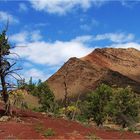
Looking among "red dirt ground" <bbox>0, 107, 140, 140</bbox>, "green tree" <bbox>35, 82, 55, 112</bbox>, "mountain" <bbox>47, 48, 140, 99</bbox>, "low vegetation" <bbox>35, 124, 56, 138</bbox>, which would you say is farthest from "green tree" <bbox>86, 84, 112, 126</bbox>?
"mountain" <bbox>47, 48, 140, 99</bbox>

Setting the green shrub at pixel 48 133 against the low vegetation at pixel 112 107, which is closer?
the green shrub at pixel 48 133

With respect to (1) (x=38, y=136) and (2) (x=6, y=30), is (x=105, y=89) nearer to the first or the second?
(2) (x=6, y=30)

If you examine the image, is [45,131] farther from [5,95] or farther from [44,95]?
[44,95]

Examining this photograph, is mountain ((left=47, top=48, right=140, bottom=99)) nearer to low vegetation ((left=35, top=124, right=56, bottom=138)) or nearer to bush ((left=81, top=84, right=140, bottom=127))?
bush ((left=81, top=84, right=140, bottom=127))

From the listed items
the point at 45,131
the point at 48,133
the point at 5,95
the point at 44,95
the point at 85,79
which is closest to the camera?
the point at 48,133

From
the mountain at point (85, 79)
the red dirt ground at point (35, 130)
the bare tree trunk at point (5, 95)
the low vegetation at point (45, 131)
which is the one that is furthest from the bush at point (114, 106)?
the mountain at point (85, 79)

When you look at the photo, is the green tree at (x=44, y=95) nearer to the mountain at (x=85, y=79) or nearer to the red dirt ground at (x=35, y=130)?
the red dirt ground at (x=35, y=130)

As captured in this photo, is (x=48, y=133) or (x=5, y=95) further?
(x=5, y=95)

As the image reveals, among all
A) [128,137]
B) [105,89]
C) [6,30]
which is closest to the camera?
[128,137]

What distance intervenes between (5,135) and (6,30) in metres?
10.1

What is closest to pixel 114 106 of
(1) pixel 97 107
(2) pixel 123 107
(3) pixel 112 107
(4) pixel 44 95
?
(3) pixel 112 107

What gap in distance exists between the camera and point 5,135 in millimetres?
25422

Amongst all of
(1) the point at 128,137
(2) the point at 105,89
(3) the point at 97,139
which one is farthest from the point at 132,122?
(3) the point at 97,139

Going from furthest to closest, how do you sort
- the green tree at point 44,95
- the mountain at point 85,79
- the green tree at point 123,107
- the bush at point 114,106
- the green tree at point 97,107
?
the mountain at point 85,79 → the green tree at point 44,95 → the green tree at point 97,107 → the bush at point 114,106 → the green tree at point 123,107
